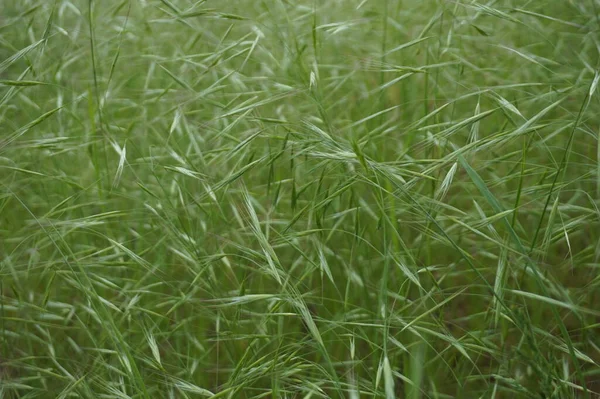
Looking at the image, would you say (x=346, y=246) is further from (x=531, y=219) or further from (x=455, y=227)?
(x=531, y=219)

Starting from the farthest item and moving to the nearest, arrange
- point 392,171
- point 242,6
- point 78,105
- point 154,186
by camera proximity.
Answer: point 242,6 < point 78,105 < point 154,186 < point 392,171

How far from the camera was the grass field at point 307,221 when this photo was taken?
3.96 feet

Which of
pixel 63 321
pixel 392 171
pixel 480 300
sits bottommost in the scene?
pixel 480 300

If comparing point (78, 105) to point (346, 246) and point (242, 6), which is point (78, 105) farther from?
point (346, 246)

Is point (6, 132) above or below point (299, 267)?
above

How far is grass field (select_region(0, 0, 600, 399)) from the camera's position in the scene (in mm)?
1207

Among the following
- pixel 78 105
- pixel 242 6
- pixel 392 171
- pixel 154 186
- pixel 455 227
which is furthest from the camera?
pixel 242 6

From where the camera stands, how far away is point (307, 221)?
150 centimetres

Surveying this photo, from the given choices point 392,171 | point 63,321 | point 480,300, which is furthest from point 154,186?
point 480,300

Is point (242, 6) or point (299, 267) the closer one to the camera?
point (299, 267)

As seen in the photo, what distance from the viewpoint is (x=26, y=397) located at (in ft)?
4.28

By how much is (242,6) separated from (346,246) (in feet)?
3.35

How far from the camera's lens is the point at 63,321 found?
1.57m

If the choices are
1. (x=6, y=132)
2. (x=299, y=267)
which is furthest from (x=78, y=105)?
(x=299, y=267)
